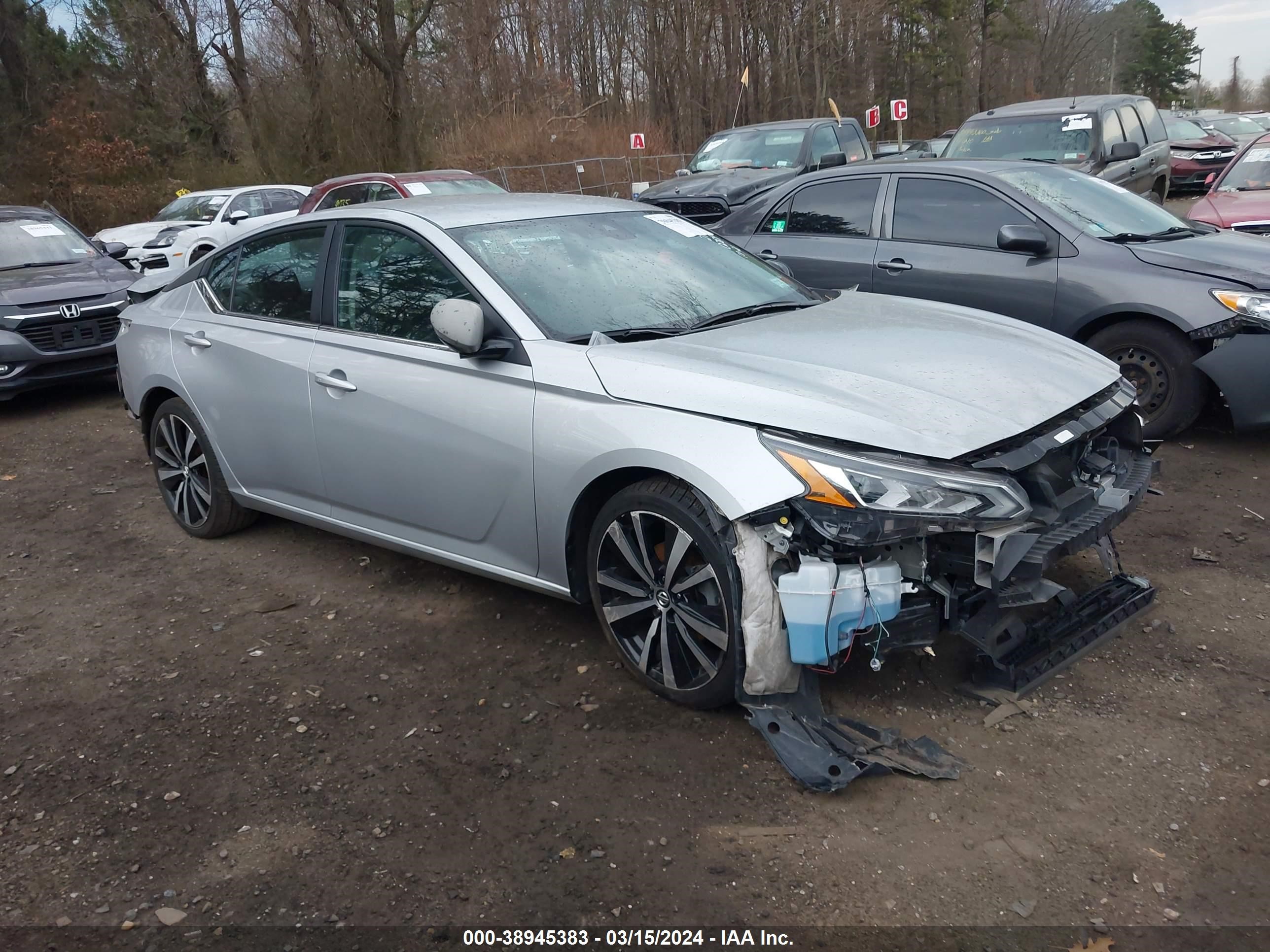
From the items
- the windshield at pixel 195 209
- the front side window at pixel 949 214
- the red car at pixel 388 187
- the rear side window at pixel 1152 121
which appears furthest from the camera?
the windshield at pixel 195 209

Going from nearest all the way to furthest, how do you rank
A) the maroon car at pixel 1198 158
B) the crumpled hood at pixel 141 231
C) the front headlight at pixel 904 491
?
the front headlight at pixel 904 491 → the crumpled hood at pixel 141 231 → the maroon car at pixel 1198 158

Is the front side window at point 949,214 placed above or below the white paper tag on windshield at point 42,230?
below

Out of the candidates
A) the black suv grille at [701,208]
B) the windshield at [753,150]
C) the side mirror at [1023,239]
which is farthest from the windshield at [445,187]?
the side mirror at [1023,239]

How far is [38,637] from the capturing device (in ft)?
15.1

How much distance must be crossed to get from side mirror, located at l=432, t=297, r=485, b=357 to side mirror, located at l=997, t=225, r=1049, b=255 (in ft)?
13.1

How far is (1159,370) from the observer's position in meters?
6.27

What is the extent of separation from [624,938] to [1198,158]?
24.1 m

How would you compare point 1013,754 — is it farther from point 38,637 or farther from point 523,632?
point 38,637

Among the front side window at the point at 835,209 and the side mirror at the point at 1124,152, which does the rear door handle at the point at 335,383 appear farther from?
the side mirror at the point at 1124,152

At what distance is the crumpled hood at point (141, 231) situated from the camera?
1695 centimetres

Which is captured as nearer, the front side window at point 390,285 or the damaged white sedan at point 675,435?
the damaged white sedan at point 675,435

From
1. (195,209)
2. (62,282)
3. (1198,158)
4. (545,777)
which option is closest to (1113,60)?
(1198,158)

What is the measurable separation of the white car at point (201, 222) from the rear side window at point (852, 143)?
7855 millimetres

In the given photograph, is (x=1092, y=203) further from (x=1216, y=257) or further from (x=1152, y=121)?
(x=1152, y=121)
